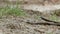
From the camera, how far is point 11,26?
16.6 feet

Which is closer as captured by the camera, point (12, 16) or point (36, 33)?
point (36, 33)

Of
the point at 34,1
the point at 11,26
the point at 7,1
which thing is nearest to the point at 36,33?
the point at 11,26

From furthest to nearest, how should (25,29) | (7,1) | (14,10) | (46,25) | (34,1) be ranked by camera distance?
(34,1) → (7,1) → (14,10) → (46,25) → (25,29)

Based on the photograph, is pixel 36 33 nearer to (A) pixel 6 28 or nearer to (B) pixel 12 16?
(A) pixel 6 28

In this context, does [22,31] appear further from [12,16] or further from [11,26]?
[12,16]

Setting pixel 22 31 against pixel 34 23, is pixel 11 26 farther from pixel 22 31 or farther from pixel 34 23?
pixel 34 23

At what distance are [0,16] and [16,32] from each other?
69.1 inches

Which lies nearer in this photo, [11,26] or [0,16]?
[11,26]

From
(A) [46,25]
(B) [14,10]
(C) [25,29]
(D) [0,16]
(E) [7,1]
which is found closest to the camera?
(C) [25,29]

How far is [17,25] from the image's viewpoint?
5133 mm

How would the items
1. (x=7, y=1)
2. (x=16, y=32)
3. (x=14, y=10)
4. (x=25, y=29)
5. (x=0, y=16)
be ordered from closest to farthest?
(x=16, y=32)
(x=25, y=29)
(x=0, y=16)
(x=14, y=10)
(x=7, y=1)

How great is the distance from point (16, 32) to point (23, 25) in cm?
63

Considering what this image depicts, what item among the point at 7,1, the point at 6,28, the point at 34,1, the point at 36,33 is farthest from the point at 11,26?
the point at 34,1

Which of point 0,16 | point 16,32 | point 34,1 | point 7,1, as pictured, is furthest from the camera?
point 34,1
